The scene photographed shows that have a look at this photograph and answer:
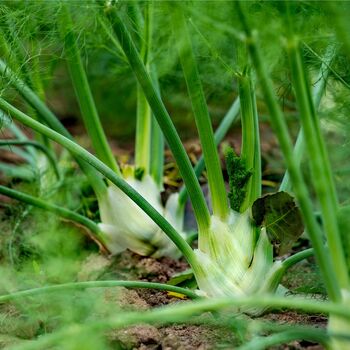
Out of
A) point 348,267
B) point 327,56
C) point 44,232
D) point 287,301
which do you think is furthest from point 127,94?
point 287,301

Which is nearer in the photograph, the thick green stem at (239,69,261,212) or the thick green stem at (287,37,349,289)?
the thick green stem at (287,37,349,289)

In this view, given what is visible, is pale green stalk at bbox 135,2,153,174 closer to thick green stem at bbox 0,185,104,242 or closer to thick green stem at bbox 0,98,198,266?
thick green stem at bbox 0,185,104,242

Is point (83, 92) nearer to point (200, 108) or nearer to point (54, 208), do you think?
point (54, 208)

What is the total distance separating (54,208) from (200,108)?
46cm

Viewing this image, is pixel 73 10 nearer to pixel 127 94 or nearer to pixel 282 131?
pixel 282 131

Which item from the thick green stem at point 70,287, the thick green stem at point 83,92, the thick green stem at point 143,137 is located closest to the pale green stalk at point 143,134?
the thick green stem at point 143,137

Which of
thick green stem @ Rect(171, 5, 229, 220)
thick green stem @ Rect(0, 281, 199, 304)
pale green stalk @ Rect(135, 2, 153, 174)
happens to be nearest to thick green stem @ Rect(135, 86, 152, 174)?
pale green stalk @ Rect(135, 2, 153, 174)

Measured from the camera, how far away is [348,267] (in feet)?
3.26

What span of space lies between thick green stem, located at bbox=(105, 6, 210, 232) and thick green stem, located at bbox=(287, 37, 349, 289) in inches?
12.8

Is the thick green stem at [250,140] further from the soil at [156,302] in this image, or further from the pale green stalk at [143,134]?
the pale green stalk at [143,134]

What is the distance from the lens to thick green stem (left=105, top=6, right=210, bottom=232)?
1.17 meters

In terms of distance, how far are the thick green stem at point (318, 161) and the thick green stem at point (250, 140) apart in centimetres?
32

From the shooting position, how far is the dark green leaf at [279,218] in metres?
1.23

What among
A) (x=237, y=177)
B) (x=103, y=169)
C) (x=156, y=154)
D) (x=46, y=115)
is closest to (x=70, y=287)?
(x=103, y=169)
